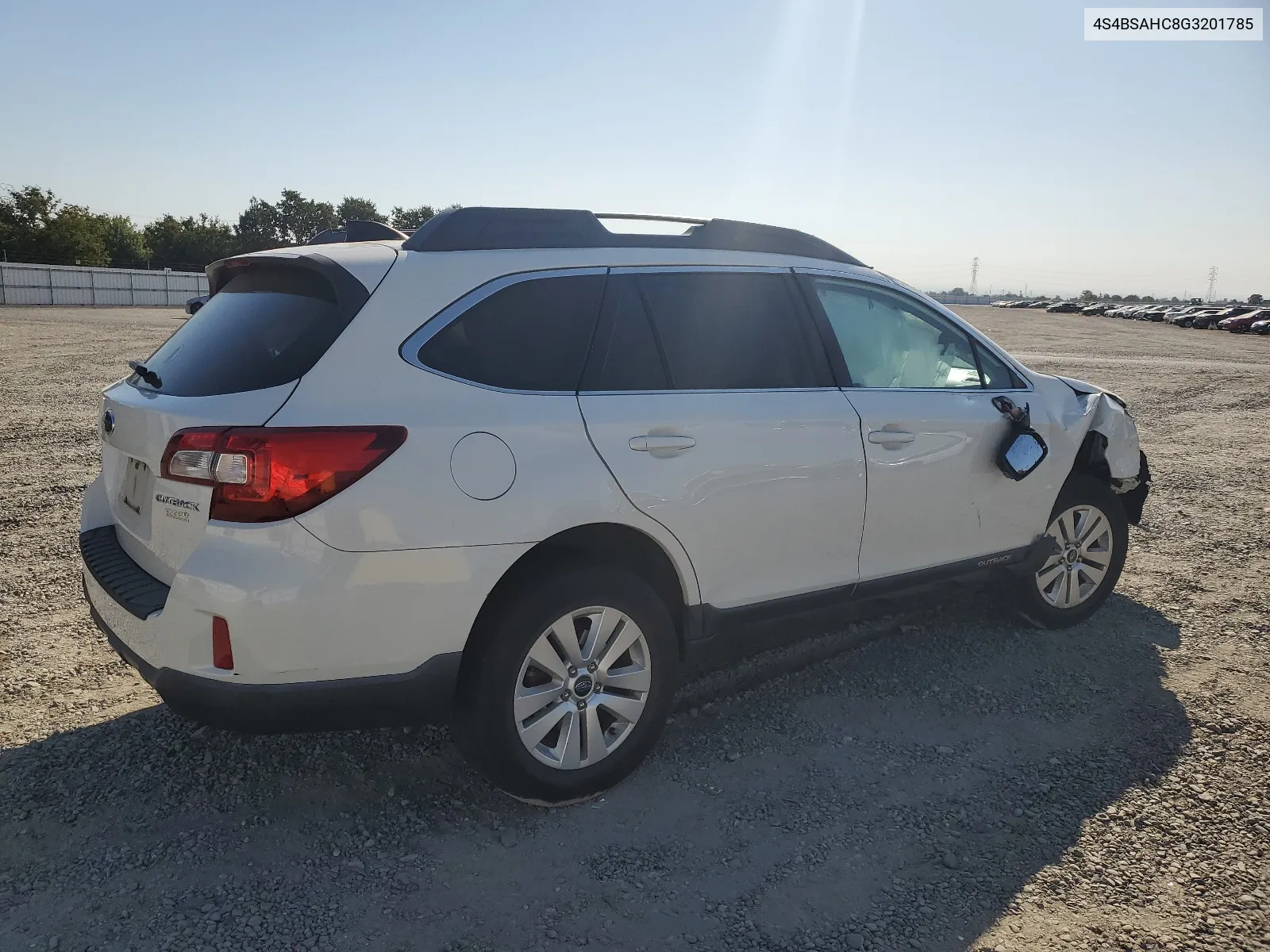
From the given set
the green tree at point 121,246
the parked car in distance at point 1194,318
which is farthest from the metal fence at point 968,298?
the green tree at point 121,246

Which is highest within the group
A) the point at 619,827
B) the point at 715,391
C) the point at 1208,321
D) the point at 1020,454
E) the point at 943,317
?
the point at 1208,321

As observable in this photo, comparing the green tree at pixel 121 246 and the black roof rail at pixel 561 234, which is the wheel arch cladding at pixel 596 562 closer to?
the black roof rail at pixel 561 234

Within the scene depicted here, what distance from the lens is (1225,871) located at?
288 centimetres

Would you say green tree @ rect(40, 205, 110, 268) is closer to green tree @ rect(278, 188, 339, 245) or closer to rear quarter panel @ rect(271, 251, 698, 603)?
green tree @ rect(278, 188, 339, 245)

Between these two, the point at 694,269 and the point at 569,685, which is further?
the point at 694,269

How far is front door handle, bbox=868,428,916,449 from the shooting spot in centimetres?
369

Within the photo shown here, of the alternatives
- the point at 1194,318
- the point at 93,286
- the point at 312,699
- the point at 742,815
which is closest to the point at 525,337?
the point at 312,699

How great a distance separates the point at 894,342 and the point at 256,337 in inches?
103

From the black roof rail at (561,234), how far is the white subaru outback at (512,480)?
12 millimetres

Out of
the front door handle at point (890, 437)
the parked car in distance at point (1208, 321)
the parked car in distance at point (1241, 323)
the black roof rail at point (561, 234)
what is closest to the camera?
the black roof rail at point (561, 234)

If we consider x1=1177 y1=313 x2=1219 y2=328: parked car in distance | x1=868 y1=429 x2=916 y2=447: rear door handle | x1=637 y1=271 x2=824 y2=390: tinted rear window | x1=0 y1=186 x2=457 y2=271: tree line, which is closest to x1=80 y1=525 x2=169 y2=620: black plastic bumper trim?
x1=637 y1=271 x2=824 y2=390: tinted rear window

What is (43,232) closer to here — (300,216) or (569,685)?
(300,216)

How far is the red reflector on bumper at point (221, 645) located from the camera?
2.53m

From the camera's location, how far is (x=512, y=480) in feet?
9.12
